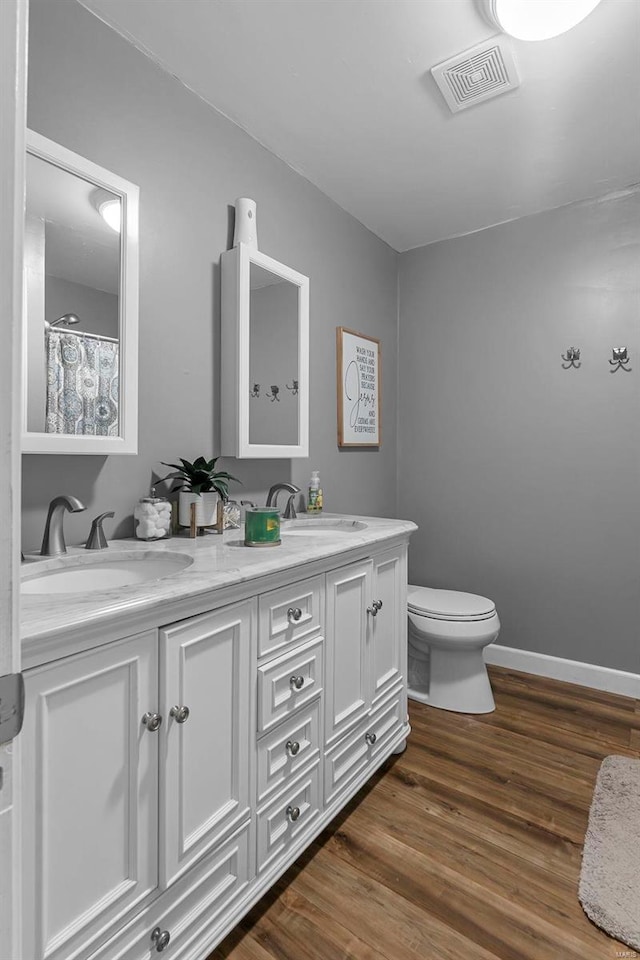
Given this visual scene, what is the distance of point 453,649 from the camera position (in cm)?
224

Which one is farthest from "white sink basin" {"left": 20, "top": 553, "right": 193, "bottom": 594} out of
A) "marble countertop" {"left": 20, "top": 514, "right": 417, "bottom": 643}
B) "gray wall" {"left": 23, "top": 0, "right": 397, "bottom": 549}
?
"gray wall" {"left": 23, "top": 0, "right": 397, "bottom": 549}

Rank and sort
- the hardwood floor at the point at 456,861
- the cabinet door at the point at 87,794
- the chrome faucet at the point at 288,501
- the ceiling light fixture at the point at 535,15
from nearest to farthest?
the cabinet door at the point at 87,794 < the hardwood floor at the point at 456,861 < the ceiling light fixture at the point at 535,15 < the chrome faucet at the point at 288,501

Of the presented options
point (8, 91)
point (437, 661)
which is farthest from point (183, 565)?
point (437, 661)

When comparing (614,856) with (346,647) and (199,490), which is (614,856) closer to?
(346,647)

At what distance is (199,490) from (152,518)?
0.60 ft

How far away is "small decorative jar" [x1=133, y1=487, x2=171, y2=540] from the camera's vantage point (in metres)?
1.47

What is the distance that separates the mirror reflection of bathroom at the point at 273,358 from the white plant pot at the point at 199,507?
0.35m

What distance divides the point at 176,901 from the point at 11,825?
2.58 feet

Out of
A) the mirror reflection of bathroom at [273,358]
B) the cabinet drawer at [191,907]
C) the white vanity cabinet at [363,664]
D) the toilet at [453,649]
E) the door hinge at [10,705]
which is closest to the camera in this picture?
the door hinge at [10,705]

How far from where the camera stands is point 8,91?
43cm

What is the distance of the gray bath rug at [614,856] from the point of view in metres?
1.24

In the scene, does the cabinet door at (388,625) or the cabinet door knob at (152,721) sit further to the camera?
the cabinet door at (388,625)

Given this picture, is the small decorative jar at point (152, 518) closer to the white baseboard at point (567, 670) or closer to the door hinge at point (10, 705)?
the door hinge at point (10, 705)

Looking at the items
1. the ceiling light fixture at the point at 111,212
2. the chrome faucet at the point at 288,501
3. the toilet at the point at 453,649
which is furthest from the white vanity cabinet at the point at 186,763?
the ceiling light fixture at the point at 111,212
